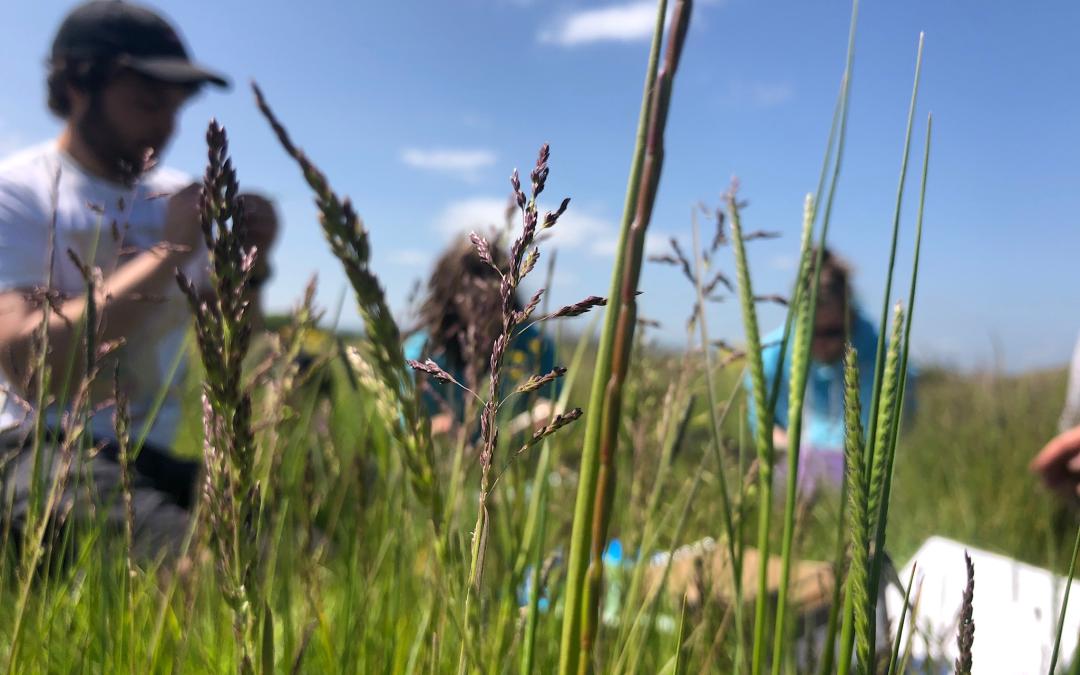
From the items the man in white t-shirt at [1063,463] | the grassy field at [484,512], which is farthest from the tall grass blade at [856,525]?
the man in white t-shirt at [1063,463]

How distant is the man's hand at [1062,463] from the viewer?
4.75 ft

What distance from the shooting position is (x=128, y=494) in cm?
57

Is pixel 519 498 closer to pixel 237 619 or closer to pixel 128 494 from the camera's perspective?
pixel 128 494

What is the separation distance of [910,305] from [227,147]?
0.39 metres

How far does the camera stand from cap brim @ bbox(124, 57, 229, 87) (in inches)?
109

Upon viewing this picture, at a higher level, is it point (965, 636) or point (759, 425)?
point (759, 425)

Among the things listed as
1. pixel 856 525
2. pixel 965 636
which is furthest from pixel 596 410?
pixel 965 636

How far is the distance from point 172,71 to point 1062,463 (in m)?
3.11

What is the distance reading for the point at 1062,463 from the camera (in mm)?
1525

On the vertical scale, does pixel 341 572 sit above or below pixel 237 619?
below

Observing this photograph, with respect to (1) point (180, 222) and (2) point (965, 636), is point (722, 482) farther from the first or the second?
(1) point (180, 222)

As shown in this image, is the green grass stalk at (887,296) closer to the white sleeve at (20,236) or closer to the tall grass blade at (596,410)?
the tall grass blade at (596,410)

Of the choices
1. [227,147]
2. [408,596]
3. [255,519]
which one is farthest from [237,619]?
[408,596]

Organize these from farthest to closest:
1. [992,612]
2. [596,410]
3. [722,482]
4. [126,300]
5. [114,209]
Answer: [114,209]
[126,300]
[992,612]
[722,482]
[596,410]
